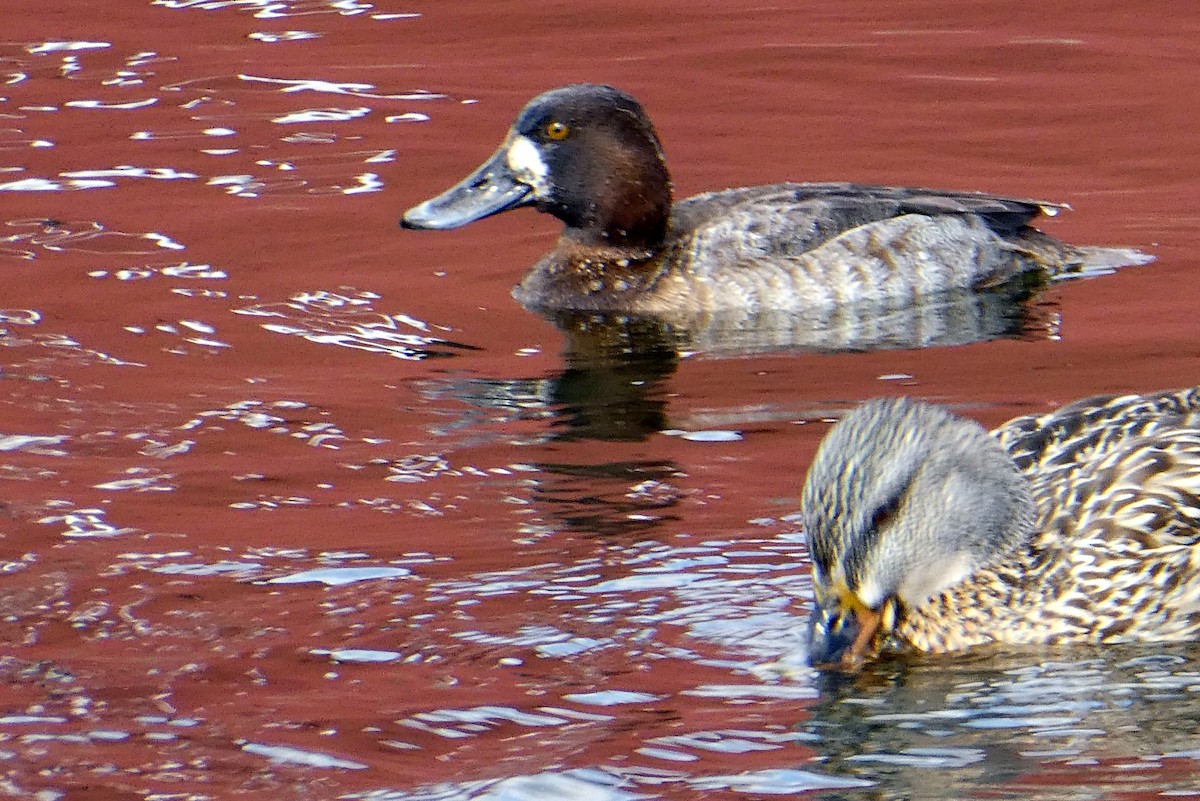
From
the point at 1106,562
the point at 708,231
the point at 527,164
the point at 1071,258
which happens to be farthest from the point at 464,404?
the point at 1071,258

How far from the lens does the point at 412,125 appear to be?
13094 millimetres

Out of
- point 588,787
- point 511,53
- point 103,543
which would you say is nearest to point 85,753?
point 588,787

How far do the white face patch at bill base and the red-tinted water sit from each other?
0.44 meters

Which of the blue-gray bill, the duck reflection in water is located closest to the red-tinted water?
the duck reflection in water

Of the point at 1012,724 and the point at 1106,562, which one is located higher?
the point at 1106,562

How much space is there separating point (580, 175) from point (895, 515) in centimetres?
494

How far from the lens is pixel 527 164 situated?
10570mm

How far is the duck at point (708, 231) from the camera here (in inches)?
398

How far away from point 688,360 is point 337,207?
3.00m

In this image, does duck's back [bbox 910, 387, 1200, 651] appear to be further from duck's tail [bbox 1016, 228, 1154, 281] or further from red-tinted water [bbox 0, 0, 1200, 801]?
duck's tail [bbox 1016, 228, 1154, 281]

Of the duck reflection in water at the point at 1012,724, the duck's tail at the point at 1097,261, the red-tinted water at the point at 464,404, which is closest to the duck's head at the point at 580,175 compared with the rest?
the red-tinted water at the point at 464,404

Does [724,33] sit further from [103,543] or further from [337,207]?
[103,543]

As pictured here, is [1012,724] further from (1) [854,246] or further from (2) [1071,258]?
(2) [1071,258]

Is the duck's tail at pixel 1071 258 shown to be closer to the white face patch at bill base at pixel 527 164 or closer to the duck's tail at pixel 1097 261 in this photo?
the duck's tail at pixel 1097 261
